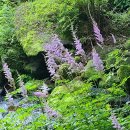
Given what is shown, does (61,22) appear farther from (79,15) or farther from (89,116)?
(89,116)

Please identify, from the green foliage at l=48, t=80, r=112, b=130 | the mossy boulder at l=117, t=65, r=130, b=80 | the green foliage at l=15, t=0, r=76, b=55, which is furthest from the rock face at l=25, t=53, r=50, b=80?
the green foliage at l=48, t=80, r=112, b=130

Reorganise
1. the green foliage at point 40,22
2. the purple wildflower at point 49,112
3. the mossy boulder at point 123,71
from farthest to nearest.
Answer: the green foliage at point 40,22
the mossy boulder at point 123,71
the purple wildflower at point 49,112

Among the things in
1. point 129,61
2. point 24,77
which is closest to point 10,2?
point 24,77

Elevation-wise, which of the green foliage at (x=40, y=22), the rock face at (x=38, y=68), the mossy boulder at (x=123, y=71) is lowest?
the rock face at (x=38, y=68)

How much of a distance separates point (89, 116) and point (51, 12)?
217 inches

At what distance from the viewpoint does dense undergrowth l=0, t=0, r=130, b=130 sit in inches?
147

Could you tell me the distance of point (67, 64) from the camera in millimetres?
5648

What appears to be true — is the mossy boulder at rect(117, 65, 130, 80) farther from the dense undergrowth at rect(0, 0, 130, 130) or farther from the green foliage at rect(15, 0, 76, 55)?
the green foliage at rect(15, 0, 76, 55)

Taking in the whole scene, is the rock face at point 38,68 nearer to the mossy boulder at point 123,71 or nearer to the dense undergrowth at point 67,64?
the dense undergrowth at point 67,64

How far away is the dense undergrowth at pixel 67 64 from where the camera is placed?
3742 mm

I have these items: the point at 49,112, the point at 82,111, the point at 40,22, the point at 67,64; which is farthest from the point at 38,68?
the point at 82,111

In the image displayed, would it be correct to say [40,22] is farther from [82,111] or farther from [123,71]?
[82,111]

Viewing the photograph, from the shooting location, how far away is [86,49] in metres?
7.89

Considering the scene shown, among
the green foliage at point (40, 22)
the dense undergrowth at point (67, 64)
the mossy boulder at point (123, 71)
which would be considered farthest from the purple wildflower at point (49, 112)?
the green foliage at point (40, 22)
